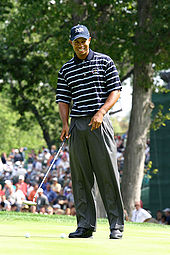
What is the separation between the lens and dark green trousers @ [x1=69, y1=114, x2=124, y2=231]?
4980 mm

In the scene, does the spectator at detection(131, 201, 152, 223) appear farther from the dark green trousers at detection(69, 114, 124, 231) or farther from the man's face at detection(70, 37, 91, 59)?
the man's face at detection(70, 37, 91, 59)

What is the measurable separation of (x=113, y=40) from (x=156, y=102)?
2799 mm

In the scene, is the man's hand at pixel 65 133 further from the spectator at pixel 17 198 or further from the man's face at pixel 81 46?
the spectator at pixel 17 198

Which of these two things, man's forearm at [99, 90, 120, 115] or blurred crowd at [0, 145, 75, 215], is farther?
blurred crowd at [0, 145, 75, 215]

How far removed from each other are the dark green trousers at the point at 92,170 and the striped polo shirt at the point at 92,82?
122 millimetres

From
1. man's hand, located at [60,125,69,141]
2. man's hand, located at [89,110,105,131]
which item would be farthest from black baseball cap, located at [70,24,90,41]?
man's hand, located at [60,125,69,141]

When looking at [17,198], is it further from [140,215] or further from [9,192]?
[140,215]

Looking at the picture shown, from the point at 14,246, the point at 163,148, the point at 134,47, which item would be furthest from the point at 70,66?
the point at 163,148

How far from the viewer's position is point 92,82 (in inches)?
198

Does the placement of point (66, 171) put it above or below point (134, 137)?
below

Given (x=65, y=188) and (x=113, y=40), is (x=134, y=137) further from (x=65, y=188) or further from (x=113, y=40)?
(x=65, y=188)

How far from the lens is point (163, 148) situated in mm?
17234

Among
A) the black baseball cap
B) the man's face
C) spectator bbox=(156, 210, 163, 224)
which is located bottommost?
spectator bbox=(156, 210, 163, 224)

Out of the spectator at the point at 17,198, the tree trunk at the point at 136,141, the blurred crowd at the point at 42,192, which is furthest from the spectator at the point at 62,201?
the tree trunk at the point at 136,141
